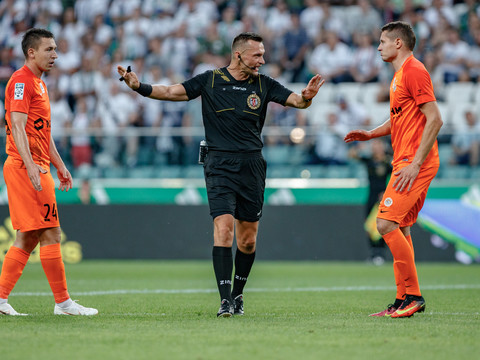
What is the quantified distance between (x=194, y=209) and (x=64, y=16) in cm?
835

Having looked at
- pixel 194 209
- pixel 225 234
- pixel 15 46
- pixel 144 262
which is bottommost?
pixel 144 262

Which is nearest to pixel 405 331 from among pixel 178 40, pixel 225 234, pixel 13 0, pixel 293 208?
pixel 225 234

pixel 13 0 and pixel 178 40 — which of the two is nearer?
pixel 178 40

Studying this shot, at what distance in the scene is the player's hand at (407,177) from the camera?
6504 millimetres

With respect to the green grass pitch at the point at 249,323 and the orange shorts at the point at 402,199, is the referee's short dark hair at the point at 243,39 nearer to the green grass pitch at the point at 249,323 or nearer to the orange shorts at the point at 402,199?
the orange shorts at the point at 402,199

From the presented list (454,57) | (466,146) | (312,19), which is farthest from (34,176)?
(312,19)

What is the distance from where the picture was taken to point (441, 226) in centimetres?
1538

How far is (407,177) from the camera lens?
6.51 metres

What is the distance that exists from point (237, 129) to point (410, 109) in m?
1.49

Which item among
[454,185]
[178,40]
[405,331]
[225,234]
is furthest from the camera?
[178,40]

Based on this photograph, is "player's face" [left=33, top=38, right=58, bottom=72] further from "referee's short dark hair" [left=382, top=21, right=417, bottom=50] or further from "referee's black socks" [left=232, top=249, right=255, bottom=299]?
"referee's short dark hair" [left=382, top=21, right=417, bottom=50]

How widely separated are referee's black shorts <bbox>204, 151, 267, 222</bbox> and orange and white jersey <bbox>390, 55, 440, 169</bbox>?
123 centimetres

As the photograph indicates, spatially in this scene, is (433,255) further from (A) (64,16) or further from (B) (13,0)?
(B) (13,0)

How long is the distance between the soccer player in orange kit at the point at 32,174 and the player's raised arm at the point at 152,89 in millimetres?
675
